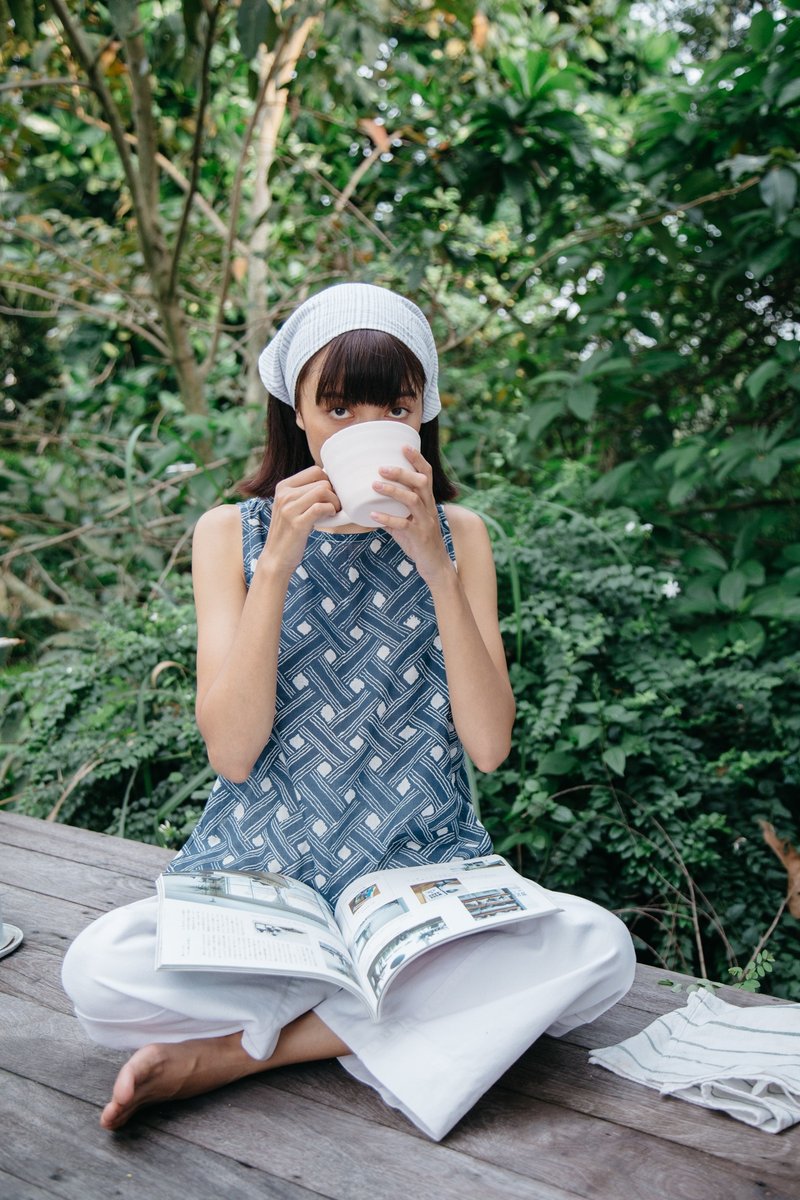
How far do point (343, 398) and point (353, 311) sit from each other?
13cm

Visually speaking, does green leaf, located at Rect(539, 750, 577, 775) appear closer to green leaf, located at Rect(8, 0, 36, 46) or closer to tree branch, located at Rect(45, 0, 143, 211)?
green leaf, located at Rect(8, 0, 36, 46)

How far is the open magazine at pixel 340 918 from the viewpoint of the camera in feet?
3.91

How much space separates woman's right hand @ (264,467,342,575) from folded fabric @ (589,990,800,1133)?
31.5 inches

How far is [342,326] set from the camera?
1429 millimetres

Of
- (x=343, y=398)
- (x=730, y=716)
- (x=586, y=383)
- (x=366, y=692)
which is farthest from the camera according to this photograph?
(x=586, y=383)

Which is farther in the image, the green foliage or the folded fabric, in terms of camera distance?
the green foliage

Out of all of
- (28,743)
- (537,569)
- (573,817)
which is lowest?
(28,743)

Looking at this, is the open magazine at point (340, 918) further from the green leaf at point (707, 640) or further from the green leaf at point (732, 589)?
the green leaf at point (732, 589)

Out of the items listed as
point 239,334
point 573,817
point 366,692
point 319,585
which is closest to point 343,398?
point 319,585

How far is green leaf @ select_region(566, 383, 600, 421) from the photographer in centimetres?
264

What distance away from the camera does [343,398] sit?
1.43 metres

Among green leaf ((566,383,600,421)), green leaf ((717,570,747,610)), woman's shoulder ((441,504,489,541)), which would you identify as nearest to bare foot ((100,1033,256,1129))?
woman's shoulder ((441,504,489,541))

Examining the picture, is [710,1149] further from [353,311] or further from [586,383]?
[586,383]

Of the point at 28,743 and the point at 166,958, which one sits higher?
the point at 166,958
